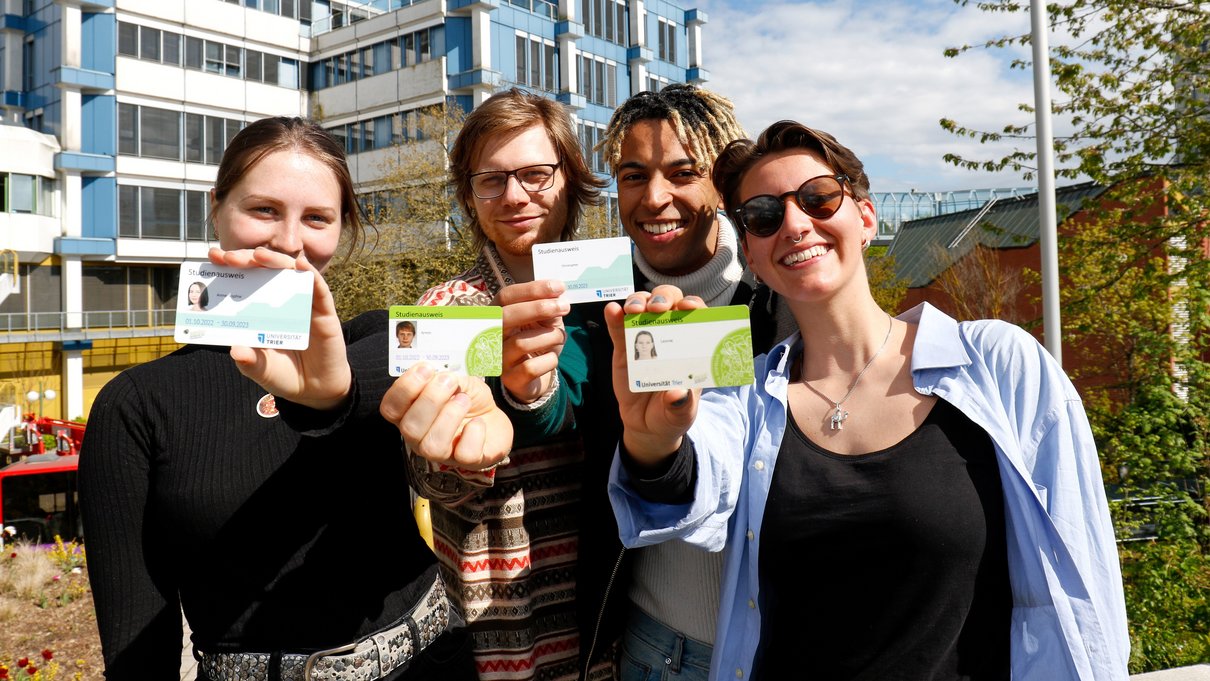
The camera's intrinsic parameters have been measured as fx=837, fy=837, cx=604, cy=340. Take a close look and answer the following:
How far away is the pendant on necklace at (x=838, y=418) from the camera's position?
2395 millimetres

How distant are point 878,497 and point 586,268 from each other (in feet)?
3.52

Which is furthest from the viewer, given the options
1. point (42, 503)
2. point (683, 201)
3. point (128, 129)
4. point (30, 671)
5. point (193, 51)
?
point (193, 51)

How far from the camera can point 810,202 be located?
8.10 ft

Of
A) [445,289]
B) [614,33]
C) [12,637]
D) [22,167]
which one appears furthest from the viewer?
[614,33]

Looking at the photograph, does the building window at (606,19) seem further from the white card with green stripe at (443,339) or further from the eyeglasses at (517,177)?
the white card with green stripe at (443,339)

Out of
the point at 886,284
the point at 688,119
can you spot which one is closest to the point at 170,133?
the point at 886,284

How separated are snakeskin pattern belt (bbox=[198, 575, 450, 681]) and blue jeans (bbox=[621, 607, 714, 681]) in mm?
630

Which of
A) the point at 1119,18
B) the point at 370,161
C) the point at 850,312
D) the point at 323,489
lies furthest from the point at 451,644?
the point at 370,161

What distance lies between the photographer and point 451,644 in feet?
8.40

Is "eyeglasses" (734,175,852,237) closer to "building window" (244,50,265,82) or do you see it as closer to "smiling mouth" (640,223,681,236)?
"smiling mouth" (640,223,681,236)

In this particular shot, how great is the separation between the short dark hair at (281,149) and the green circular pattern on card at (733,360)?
1.21m

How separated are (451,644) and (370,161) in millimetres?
33466

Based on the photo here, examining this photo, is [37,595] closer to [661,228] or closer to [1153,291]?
→ [661,228]

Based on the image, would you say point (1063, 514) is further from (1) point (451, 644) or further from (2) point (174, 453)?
(2) point (174, 453)
